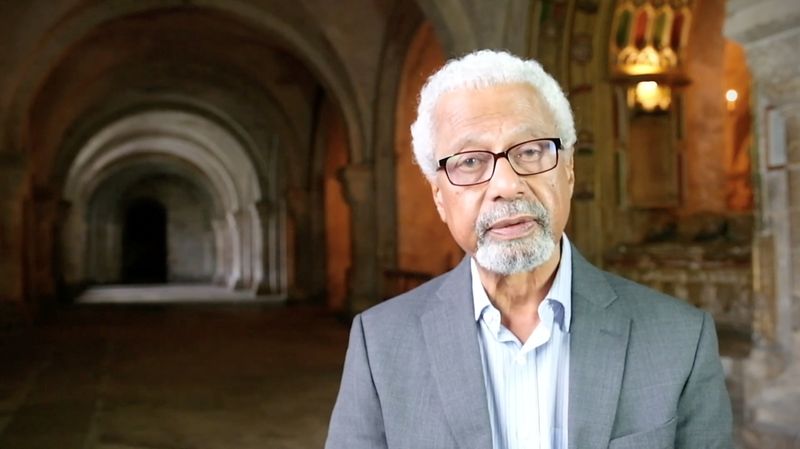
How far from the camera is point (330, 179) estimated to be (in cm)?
1678

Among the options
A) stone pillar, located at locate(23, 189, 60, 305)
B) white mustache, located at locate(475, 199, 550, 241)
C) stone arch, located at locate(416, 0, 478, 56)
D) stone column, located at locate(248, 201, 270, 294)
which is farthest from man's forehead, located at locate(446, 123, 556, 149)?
stone column, located at locate(248, 201, 270, 294)

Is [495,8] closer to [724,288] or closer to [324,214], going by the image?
[724,288]

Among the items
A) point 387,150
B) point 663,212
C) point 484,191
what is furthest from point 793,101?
point 387,150

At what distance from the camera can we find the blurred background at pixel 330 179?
Answer: 15.2ft

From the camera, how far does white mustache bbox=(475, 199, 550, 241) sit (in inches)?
62.9

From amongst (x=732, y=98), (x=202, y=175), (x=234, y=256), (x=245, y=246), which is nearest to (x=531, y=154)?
(x=732, y=98)

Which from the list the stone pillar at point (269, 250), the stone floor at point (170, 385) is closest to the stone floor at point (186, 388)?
the stone floor at point (170, 385)

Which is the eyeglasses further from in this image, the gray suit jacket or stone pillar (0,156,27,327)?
stone pillar (0,156,27,327)

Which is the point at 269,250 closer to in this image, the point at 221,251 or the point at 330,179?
the point at 330,179

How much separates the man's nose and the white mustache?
2cm

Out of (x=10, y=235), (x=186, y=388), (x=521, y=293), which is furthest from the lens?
(x=10, y=235)

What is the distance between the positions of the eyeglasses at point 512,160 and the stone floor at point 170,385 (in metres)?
3.48

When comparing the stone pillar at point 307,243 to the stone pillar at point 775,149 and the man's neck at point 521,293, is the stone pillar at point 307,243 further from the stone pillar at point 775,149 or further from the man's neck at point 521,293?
the man's neck at point 521,293

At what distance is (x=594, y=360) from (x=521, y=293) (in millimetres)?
199
